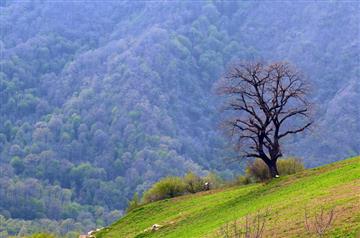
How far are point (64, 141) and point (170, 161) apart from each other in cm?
3623

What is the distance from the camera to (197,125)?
585 ft

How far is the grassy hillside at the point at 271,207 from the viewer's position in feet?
79.8

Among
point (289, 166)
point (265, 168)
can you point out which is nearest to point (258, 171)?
point (265, 168)

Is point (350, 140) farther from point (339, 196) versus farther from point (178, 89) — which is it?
point (339, 196)

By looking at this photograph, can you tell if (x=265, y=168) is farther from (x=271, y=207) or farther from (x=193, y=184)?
(x=271, y=207)

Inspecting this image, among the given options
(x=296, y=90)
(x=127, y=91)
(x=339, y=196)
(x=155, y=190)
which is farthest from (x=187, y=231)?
(x=127, y=91)

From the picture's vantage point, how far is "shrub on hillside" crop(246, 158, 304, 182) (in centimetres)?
4650

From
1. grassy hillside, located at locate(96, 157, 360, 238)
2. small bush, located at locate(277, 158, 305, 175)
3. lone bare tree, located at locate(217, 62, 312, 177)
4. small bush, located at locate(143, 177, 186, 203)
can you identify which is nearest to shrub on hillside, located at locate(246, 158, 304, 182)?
small bush, located at locate(277, 158, 305, 175)

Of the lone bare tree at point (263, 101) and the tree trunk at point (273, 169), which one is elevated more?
the lone bare tree at point (263, 101)

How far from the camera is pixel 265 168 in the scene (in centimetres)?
4625

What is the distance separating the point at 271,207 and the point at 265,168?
16.7 metres

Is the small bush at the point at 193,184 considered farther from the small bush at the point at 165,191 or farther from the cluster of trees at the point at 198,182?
the small bush at the point at 165,191

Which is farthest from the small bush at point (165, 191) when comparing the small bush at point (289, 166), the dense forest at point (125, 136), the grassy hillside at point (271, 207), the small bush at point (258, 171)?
the dense forest at point (125, 136)

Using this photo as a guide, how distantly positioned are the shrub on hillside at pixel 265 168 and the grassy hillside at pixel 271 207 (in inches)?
149
